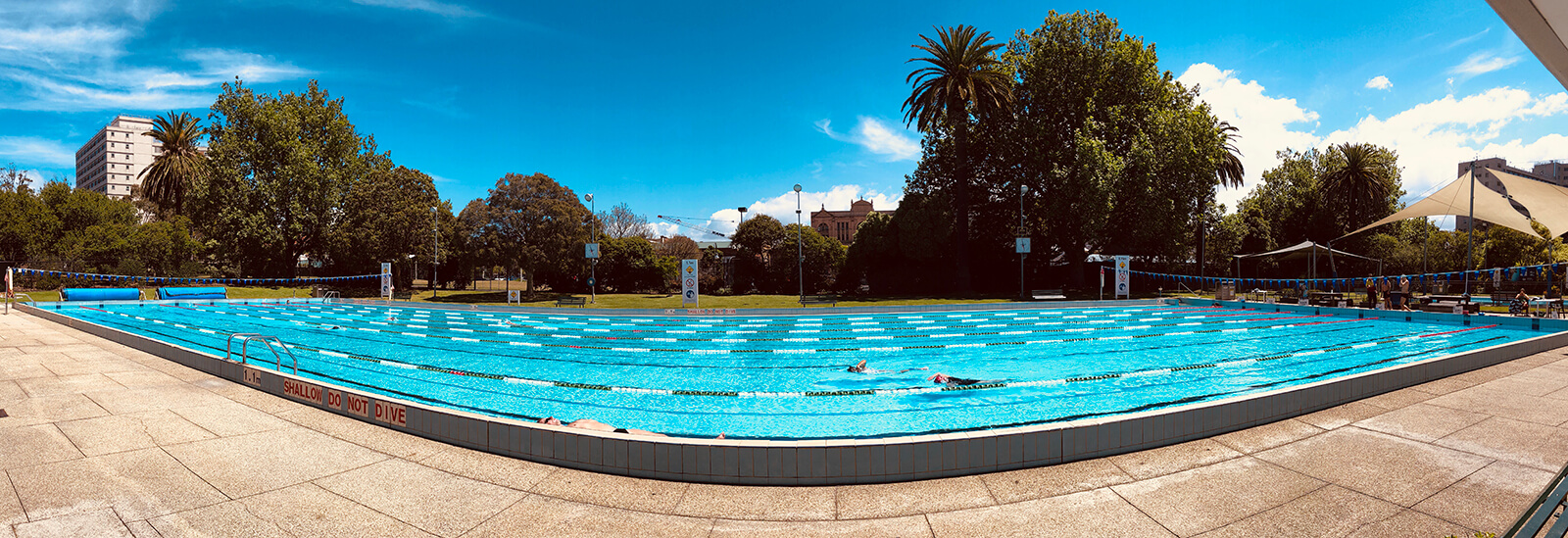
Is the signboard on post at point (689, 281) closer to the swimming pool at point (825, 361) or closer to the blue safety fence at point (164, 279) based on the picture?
the swimming pool at point (825, 361)

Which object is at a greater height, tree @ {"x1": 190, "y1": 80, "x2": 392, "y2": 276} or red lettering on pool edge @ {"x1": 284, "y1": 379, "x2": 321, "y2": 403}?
tree @ {"x1": 190, "y1": 80, "x2": 392, "y2": 276}

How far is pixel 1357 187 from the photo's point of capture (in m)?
37.7

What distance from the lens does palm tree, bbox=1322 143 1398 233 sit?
37.5 meters

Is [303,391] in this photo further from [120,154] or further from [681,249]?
[120,154]

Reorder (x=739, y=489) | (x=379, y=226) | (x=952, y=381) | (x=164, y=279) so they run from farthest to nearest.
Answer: (x=379, y=226) < (x=164, y=279) < (x=952, y=381) < (x=739, y=489)

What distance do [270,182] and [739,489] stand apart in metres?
42.4

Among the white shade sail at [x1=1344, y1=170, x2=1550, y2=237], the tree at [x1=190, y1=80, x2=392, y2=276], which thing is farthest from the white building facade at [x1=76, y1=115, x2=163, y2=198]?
the white shade sail at [x1=1344, y1=170, x2=1550, y2=237]

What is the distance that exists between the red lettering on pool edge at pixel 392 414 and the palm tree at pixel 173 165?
47.8 m

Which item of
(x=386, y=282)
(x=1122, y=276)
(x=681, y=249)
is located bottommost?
(x=386, y=282)

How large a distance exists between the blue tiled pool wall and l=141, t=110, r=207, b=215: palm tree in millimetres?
49490

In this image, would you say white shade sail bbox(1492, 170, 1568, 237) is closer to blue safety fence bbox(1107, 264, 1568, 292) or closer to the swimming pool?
blue safety fence bbox(1107, 264, 1568, 292)

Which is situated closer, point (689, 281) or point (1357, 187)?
point (689, 281)

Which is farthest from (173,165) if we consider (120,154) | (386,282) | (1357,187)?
(120,154)

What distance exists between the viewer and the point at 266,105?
35938 mm
